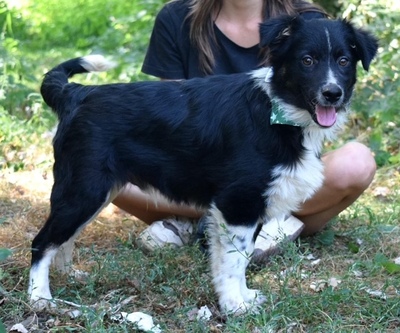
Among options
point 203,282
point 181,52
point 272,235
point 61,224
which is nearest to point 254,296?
point 203,282

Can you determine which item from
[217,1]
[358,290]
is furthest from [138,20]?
[358,290]

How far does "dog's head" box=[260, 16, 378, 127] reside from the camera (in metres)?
3.46

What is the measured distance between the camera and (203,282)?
382cm

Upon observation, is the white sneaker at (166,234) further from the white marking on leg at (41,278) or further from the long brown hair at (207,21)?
the long brown hair at (207,21)

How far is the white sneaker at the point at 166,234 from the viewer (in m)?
4.45

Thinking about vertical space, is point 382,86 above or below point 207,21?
below

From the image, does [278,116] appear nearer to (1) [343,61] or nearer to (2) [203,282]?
(1) [343,61]

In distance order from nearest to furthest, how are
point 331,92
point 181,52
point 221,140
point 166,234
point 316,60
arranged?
point 331,92 → point 316,60 → point 221,140 → point 166,234 → point 181,52

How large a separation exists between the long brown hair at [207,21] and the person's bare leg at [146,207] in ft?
2.72

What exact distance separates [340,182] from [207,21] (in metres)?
1.26

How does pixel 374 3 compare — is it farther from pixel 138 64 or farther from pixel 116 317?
pixel 116 317

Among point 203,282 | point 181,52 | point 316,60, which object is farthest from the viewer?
point 181,52

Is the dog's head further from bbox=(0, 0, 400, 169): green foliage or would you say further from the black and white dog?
bbox=(0, 0, 400, 169): green foliage

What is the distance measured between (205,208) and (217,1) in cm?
148
